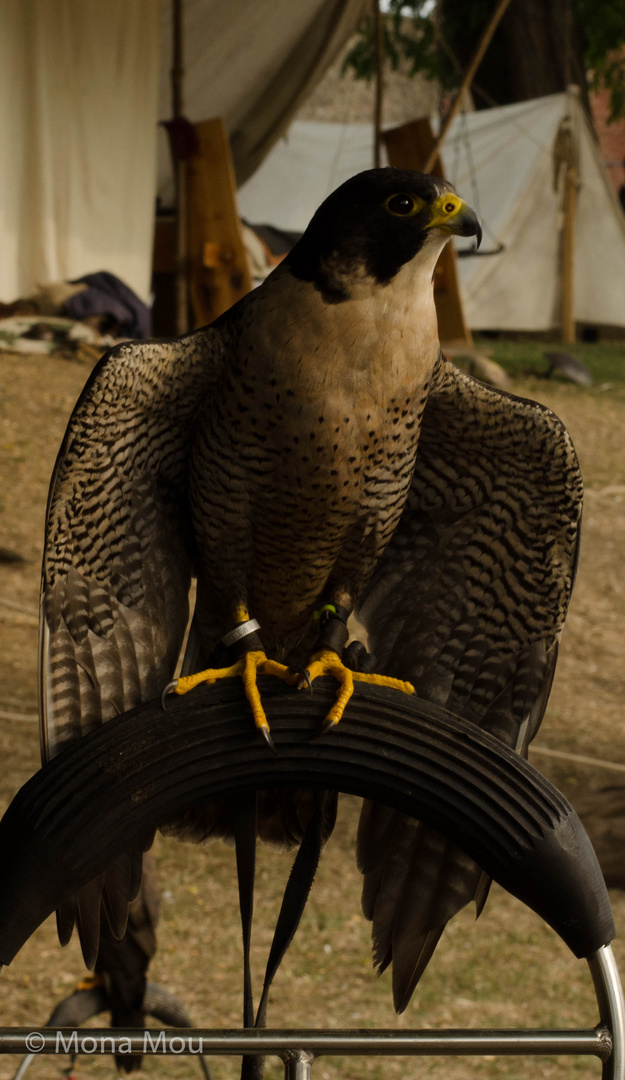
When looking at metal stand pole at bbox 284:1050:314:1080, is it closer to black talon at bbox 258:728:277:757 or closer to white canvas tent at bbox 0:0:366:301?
black talon at bbox 258:728:277:757

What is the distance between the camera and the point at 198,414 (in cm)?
147

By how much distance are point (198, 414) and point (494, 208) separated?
12826 millimetres

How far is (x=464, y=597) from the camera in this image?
1.62 m

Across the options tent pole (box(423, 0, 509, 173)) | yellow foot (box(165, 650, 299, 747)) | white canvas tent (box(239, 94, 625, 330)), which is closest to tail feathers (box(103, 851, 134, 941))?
yellow foot (box(165, 650, 299, 747))

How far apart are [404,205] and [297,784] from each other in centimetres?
68

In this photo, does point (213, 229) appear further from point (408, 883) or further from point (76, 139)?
point (408, 883)

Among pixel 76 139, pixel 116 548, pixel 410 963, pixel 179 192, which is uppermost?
pixel 76 139

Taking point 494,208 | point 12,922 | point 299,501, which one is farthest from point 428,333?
point 494,208

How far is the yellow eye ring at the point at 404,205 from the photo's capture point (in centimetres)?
130

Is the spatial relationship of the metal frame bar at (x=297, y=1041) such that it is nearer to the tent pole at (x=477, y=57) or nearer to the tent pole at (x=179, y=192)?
the tent pole at (x=477, y=57)

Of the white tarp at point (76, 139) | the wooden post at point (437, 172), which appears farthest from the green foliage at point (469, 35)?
the white tarp at point (76, 139)

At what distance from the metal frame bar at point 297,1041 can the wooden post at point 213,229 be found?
6.58 m

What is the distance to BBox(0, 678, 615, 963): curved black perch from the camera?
0.96 m

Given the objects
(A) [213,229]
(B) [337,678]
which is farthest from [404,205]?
(A) [213,229]
